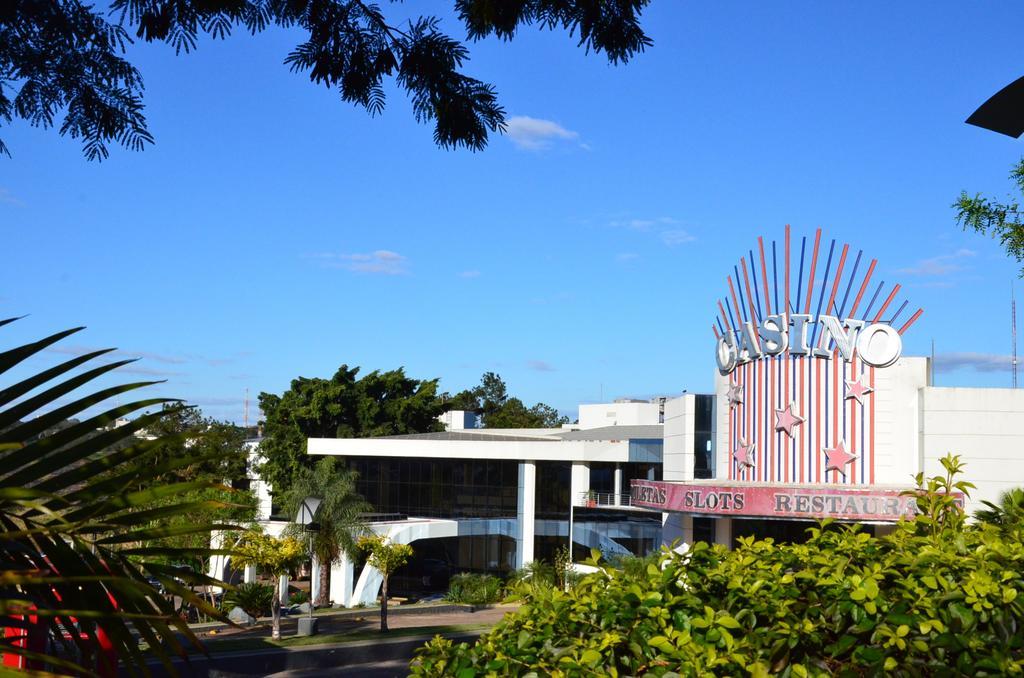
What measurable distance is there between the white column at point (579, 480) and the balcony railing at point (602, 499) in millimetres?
232

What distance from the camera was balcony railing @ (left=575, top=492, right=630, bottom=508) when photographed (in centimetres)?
4659

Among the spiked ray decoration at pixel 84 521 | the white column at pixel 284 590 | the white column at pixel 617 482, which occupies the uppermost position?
the spiked ray decoration at pixel 84 521

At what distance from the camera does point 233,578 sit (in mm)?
50844

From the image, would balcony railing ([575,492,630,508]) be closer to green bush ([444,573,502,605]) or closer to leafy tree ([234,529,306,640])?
green bush ([444,573,502,605])

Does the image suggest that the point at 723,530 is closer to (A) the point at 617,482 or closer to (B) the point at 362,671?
(A) the point at 617,482

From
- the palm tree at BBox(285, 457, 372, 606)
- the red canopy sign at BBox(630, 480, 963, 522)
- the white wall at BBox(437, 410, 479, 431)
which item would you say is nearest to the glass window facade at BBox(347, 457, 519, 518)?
the palm tree at BBox(285, 457, 372, 606)

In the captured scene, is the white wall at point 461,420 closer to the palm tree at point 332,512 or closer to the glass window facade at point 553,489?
the glass window facade at point 553,489

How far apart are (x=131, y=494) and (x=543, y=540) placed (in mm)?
47275

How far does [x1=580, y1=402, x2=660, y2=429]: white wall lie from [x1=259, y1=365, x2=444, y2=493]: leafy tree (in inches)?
486

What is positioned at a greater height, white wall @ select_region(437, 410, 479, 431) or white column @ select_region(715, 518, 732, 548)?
white wall @ select_region(437, 410, 479, 431)

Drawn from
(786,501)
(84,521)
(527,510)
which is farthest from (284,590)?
(84,521)

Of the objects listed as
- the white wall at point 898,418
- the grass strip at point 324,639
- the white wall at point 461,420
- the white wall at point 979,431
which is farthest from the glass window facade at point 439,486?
the white wall at point 979,431

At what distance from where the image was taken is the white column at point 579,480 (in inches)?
1869

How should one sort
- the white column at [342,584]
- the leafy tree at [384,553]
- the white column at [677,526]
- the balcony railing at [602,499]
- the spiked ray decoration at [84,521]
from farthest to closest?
the balcony railing at [602,499] → the white column at [342,584] → the white column at [677,526] → the leafy tree at [384,553] → the spiked ray decoration at [84,521]
